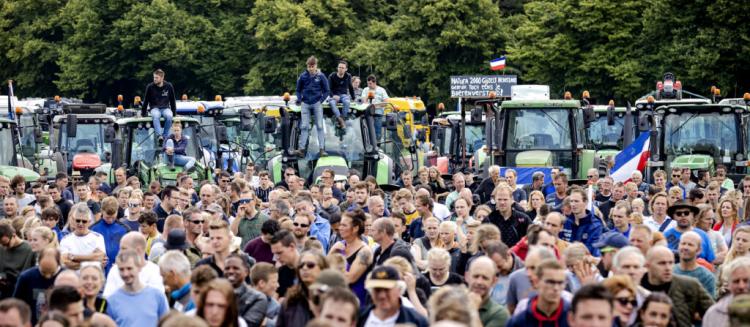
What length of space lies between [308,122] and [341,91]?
35.7 inches

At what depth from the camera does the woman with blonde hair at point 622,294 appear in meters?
9.39

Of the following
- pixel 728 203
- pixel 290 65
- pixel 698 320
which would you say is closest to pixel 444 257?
pixel 698 320

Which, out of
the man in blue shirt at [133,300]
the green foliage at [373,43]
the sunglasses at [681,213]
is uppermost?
the green foliage at [373,43]

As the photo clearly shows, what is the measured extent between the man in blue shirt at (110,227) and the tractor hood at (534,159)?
12526 millimetres

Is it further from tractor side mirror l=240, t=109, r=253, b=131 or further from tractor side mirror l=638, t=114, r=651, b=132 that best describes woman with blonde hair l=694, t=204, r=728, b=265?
tractor side mirror l=240, t=109, r=253, b=131

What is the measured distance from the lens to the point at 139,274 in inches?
434

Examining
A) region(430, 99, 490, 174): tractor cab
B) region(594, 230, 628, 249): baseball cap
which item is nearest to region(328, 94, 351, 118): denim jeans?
region(430, 99, 490, 174): tractor cab

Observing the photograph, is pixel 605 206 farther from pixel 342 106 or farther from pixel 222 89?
pixel 222 89

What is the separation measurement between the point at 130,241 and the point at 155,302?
4.85 ft

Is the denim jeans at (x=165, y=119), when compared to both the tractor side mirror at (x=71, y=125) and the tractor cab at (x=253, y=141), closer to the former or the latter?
the tractor side mirror at (x=71, y=125)

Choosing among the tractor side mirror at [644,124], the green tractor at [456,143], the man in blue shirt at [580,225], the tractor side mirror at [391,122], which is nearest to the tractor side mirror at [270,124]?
the tractor side mirror at [391,122]

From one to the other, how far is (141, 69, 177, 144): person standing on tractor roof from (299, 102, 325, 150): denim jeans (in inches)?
94.2

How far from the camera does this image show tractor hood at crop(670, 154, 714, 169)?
26.6 metres

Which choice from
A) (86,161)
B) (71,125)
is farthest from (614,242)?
(86,161)
